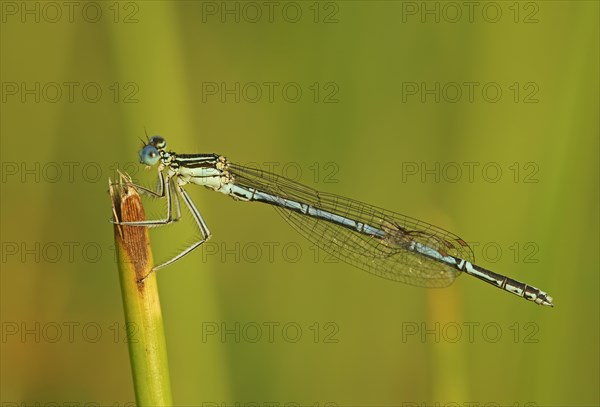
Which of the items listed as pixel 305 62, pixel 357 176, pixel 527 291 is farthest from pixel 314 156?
pixel 527 291

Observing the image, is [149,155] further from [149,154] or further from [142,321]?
[142,321]

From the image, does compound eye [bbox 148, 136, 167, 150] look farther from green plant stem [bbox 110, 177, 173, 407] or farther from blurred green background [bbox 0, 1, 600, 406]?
green plant stem [bbox 110, 177, 173, 407]

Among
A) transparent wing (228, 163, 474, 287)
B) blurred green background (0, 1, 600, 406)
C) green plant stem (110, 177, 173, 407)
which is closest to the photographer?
green plant stem (110, 177, 173, 407)

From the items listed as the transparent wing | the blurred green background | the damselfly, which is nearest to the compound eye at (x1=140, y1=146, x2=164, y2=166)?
the damselfly

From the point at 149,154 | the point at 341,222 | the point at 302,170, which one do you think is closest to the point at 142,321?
the point at 149,154

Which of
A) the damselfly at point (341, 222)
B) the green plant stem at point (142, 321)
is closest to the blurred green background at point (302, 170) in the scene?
the damselfly at point (341, 222)
